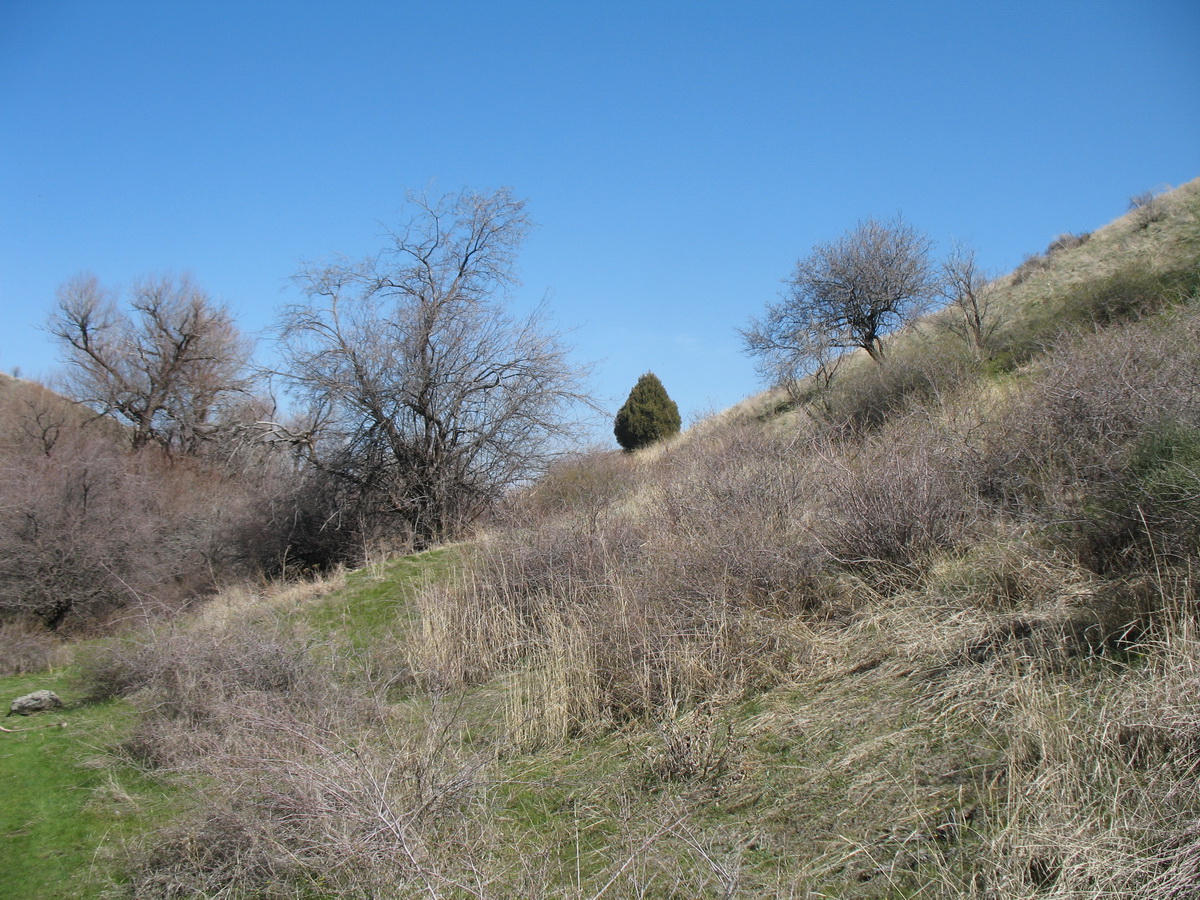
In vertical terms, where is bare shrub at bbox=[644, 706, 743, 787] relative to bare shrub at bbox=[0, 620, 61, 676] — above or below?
below

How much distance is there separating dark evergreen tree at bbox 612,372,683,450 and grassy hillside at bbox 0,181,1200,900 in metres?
21.3

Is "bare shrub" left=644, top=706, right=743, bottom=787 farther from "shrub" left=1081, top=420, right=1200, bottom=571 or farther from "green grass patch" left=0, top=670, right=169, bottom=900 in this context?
"green grass patch" left=0, top=670, right=169, bottom=900

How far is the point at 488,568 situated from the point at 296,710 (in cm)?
410

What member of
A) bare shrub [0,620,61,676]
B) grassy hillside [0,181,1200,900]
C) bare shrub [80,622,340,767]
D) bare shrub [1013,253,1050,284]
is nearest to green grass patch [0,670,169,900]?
grassy hillside [0,181,1200,900]

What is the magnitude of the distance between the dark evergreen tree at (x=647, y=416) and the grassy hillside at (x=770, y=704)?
21.3m

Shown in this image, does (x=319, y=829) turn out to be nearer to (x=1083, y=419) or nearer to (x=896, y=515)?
(x=896, y=515)

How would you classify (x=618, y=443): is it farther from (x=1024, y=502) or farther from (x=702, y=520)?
(x=1024, y=502)

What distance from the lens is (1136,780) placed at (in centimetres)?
290

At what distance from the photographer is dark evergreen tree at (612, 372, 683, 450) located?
3086cm

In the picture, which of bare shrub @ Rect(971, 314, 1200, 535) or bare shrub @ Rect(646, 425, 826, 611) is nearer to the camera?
bare shrub @ Rect(971, 314, 1200, 535)

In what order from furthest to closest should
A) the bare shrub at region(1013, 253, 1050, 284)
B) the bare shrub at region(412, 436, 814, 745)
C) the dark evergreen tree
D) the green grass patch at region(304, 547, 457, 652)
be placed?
the dark evergreen tree → the bare shrub at region(1013, 253, 1050, 284) → the green grass patch at region(304, 547, 457, 652) → the bare shrub at region(412, 436, 814, 745)

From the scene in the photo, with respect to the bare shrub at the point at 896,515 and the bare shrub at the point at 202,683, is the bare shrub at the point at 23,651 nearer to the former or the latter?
the bare shrub at the point at 202,683

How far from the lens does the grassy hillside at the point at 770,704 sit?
10.2 feet

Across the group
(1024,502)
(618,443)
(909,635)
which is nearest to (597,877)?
(909,635)
